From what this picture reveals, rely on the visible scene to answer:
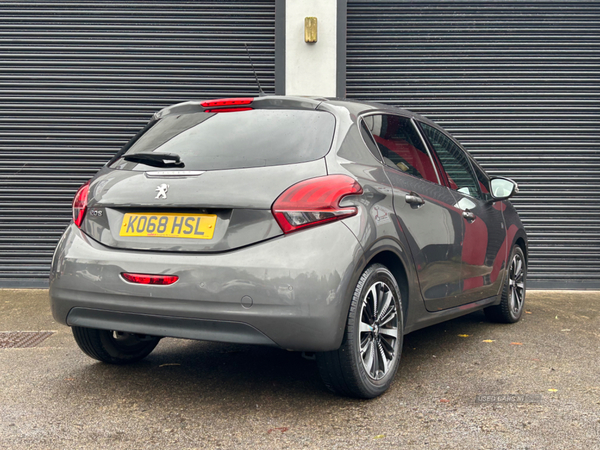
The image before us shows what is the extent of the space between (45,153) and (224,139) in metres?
4.92

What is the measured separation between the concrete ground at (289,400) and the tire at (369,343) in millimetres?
111

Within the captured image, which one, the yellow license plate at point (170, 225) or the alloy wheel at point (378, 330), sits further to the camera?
the alloy wheel at point (378, 330)

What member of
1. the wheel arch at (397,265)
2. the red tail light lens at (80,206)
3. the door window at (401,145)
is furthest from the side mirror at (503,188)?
the red tail light lens at (80,206)

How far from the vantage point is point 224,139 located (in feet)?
10.6

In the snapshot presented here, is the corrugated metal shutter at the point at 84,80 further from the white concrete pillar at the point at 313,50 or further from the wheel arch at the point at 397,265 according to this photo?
the wheel arch at the point at 397,265

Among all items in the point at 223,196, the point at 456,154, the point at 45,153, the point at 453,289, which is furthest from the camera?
the point at 45,153

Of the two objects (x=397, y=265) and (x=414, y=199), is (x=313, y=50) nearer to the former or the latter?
(x=414, y=199)

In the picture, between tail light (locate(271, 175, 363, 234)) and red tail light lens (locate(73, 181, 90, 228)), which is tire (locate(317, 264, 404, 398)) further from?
red tail light lens (locate(73, 181, 90, 228))

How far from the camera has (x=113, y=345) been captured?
375cm

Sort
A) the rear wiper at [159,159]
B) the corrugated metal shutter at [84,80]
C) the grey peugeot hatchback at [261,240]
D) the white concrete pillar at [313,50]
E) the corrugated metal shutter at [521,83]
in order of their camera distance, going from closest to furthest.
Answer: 1. the grey peugeot hatchback at [261,240]
2. the rear wiper at [159,159]
3. the white concrete pillar at [313,50]
4. the corrugated metal shutter at [84,80]
5. the corrugated metal shutter at [521,83]

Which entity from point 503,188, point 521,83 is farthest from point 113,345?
point 521,83

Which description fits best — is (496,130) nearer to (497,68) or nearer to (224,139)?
(497,68)

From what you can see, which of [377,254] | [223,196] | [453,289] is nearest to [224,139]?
[223,196]

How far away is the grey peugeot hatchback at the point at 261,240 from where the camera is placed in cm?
282
